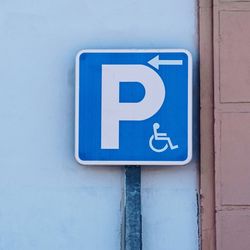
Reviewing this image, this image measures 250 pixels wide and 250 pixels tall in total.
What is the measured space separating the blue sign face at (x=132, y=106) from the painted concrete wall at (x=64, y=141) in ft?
0.41

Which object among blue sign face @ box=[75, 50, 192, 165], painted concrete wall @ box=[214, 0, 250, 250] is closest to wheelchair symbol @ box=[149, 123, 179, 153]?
blue sign face @ box=[75, 50, 192, 165]

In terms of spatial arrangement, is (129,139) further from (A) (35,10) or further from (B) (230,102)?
(A) (35,10)

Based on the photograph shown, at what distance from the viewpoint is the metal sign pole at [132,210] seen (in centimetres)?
316

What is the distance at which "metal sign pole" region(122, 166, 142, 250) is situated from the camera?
316 cm

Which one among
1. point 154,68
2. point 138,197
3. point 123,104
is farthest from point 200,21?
point 138,197

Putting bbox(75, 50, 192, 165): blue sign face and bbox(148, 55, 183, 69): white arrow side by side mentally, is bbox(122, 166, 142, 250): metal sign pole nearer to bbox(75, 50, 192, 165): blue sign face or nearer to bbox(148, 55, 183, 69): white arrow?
bbox(75, 50, 192, 165): blue sign face

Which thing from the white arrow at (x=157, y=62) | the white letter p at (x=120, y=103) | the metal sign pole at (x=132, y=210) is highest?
the white arrow at (x=157, y=62)

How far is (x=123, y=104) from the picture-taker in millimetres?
3160

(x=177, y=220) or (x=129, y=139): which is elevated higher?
(x=129, y=139)

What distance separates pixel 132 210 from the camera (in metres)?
3.19

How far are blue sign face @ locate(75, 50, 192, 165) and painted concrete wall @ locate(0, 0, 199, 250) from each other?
0.41 feet

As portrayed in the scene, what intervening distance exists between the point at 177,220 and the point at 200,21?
1188mm

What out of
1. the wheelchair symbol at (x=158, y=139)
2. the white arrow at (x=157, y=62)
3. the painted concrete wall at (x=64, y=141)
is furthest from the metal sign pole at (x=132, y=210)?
the white arrow at (x=157, y=62)

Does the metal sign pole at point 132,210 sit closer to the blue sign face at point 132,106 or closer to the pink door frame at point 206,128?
the blue sign face at point 132,106
